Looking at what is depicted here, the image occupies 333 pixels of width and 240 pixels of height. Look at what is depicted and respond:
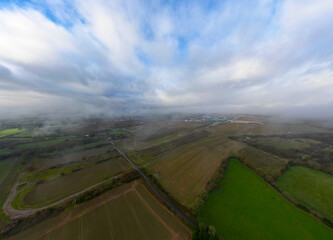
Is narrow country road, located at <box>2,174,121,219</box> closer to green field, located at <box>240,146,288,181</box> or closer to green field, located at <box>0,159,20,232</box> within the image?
green field, located at <box>0,159,20,232</box>

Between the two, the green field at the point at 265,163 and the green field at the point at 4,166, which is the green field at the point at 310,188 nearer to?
the green field at the point at 265,163

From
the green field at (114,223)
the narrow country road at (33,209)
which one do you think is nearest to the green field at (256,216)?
the narrow country road at (33,209)

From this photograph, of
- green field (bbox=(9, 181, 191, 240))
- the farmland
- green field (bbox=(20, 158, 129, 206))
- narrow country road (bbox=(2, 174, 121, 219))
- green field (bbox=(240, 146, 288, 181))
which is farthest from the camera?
green field (bbox=(240, 146, 288, 181))

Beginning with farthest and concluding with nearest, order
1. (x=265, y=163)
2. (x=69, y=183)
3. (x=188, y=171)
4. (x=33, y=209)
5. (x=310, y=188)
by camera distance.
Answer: (x=265, y=163) → (x=188, y=171) → (x=69, y=183) → (x=310, y=188) → (x=33, y=209)

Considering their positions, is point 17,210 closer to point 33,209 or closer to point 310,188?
point 33,209

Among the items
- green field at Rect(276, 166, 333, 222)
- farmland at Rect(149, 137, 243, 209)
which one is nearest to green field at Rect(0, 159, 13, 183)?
farmland at Rect(149, 137, 243, 209)

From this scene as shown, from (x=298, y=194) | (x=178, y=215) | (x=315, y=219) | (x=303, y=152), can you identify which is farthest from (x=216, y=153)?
(x=303, y=152)

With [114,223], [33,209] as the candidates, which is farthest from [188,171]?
[33,209]
